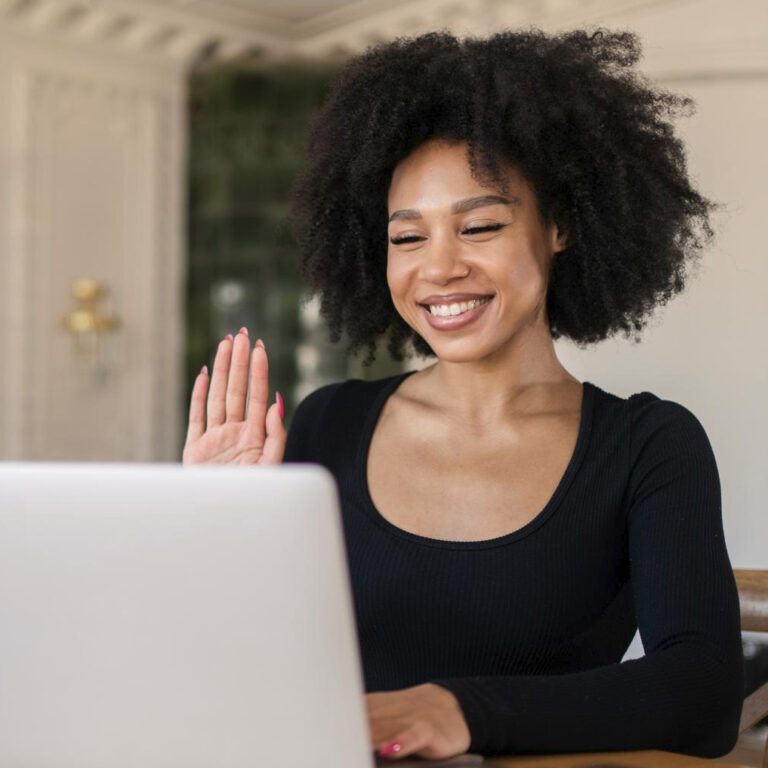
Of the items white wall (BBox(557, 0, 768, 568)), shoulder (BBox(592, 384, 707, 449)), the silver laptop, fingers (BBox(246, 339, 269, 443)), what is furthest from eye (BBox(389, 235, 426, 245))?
white wall (BBox(557, 0, 768, 568))

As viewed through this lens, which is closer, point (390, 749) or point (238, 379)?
point (390, 749)

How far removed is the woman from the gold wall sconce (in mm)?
3180

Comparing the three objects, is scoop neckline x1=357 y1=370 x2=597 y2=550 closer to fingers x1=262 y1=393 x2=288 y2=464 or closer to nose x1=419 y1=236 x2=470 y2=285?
fingers x1=262 y1=393 x2=288 y2=464

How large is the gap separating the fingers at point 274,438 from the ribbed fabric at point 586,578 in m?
0.10

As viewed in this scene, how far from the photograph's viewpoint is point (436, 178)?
155 centimetres

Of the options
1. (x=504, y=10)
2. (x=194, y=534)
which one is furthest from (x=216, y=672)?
A: (x=504, y=10)

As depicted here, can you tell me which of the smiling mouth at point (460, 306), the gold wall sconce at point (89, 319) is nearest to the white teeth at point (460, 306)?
the smiling mouth at point (460, 306)

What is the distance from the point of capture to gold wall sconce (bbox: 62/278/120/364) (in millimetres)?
4805

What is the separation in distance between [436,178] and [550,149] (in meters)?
0.17

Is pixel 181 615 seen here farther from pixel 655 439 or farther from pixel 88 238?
pixel 88 238

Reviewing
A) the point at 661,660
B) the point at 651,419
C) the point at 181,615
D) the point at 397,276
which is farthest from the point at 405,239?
the point at 181,615

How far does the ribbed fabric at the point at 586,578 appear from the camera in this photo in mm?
1248

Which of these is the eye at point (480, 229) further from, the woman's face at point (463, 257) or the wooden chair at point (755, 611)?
the wooden chair at point (755, 611)

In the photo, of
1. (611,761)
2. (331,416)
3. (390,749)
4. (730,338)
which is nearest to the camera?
(390,749)
